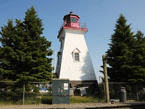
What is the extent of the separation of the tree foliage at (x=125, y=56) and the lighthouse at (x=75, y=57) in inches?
123

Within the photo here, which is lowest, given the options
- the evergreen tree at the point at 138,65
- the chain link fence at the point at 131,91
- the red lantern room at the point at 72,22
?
the chain link fence at the point at 131,91

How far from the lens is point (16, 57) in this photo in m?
11.6

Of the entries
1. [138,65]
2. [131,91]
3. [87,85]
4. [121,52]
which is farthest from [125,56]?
[87,85]

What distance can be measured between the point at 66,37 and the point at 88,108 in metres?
11.8

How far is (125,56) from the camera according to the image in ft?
44.4

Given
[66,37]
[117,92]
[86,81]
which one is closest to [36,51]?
[66,37]

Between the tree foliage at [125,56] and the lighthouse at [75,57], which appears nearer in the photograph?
the tree foliage at [125,56]

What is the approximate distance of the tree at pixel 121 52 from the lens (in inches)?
535

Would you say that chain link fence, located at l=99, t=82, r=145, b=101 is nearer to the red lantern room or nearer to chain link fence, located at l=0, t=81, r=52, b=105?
chain link fence, located at l=0, t=81, r=52, b=105

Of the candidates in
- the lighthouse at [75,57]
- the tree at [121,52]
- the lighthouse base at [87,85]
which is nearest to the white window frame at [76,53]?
the lighthouse at [75,57]

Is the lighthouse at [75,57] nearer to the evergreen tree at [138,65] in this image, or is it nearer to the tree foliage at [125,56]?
the tree foliage at [125,56]

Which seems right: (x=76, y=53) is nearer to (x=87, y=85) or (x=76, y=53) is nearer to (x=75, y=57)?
(x=75, y=57)

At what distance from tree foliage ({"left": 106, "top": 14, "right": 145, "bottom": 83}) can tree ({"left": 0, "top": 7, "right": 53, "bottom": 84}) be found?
763 cm

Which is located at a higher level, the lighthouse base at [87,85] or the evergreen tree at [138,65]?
the evergreen tree at [138,65]
